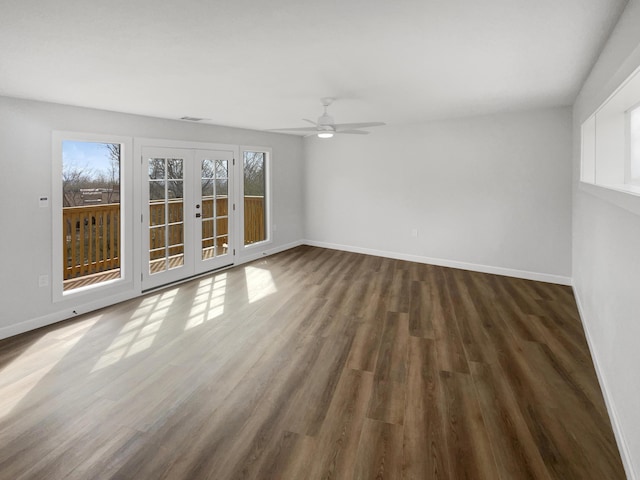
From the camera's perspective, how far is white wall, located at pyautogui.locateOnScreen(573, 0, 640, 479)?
1.74 metres

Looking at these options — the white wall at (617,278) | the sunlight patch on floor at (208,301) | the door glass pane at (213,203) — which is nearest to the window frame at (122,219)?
the sunlight patch on floor at (208,301)

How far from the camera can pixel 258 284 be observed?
197 inches

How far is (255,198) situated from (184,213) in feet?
6.12

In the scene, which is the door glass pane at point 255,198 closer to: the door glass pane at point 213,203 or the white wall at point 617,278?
the door glass pane at point 213,203

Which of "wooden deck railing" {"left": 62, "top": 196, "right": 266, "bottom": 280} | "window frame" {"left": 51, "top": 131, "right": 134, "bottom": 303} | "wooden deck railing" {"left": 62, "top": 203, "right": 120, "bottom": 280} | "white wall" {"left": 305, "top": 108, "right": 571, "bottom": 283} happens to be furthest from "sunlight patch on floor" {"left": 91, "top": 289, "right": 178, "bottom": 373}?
"white wall" {"left": 305, "top": 108, "right": 571, "bottom": 283}

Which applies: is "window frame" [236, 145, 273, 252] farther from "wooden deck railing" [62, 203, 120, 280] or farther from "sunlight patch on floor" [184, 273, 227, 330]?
"wooden deck railing" [62, 203, 120, 280]

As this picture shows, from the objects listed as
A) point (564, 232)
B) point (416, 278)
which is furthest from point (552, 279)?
point (416, 278)

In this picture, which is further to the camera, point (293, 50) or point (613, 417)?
point (293, 50)

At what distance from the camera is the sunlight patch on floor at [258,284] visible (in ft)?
14.8

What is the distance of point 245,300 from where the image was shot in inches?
170

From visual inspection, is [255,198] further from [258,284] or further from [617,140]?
[617,140]

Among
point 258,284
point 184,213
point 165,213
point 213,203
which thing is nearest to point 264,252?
point 213,203

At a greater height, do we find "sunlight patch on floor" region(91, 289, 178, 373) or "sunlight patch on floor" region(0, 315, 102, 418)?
"sunlight patch on floor" region(91, 289, 178, 373)

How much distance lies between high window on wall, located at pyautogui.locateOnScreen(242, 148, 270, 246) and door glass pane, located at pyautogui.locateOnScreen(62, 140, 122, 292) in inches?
84.1
